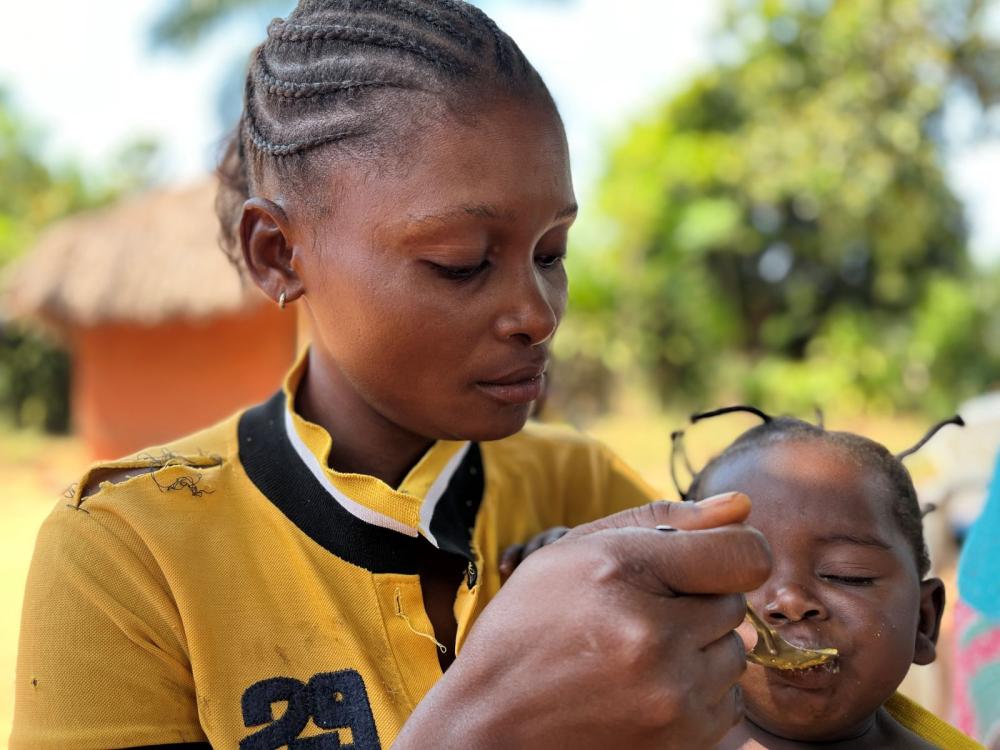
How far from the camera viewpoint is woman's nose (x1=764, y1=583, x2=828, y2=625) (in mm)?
1787

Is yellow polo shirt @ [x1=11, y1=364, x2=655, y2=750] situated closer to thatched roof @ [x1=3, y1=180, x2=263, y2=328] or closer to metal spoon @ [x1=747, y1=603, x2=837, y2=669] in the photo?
metal spoon @ [x1=747, y1=603, x2=837, y2=669]

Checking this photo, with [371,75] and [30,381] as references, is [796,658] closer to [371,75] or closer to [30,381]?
[371,75]

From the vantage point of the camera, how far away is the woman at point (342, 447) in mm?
1491

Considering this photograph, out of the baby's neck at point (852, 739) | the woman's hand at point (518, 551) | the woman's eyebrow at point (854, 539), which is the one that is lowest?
the baby's neck at point (852, 739)

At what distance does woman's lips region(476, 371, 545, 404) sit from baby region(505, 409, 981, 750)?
1.22ft

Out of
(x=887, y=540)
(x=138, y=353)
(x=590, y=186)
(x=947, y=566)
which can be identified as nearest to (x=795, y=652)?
(x=887, y=540)

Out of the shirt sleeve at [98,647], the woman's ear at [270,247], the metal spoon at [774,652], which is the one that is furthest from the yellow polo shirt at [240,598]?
the metal spoon at [774,652]

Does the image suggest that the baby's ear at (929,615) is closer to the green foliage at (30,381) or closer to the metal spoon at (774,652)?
the metal spoon at (774,652)

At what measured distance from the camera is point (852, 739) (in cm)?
190

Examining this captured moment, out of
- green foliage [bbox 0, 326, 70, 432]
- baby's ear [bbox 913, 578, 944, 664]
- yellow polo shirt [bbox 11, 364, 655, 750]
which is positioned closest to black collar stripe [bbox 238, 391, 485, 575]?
yellow polo shirt [bbox 11, 364, 655, 750]

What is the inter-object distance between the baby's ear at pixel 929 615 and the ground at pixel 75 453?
28.9ft

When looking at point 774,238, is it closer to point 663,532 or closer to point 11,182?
point 11,182

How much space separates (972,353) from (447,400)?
17032mm

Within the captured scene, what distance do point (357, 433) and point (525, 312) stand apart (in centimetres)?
44
